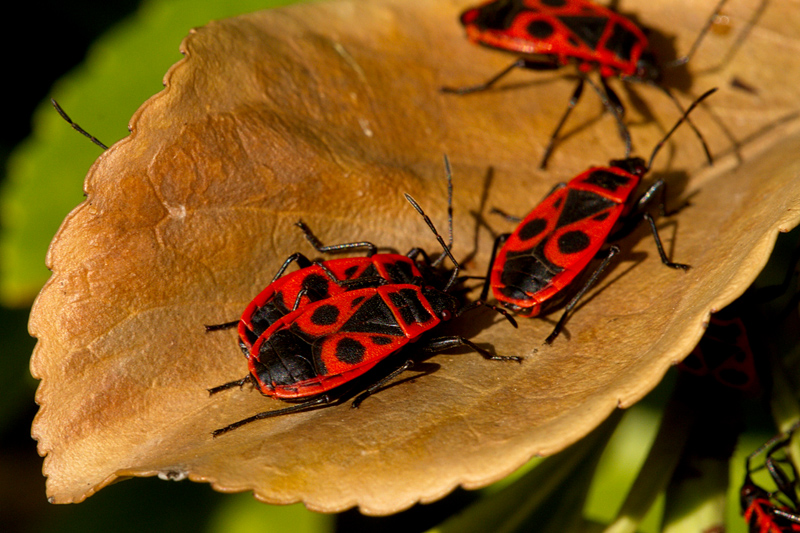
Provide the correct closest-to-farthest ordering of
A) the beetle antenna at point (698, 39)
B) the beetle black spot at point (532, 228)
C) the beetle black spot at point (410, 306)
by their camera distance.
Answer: the beetle black spot at point (410, 306), the beetle black spot at point (532, 228), the beetle antenna at point (698, 39)

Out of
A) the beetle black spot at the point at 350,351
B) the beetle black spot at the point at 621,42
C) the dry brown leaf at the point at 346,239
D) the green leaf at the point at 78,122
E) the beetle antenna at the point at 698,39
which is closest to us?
the dry brown leaf at the point at 346,239

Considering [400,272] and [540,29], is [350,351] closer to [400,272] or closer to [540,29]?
[400,272]

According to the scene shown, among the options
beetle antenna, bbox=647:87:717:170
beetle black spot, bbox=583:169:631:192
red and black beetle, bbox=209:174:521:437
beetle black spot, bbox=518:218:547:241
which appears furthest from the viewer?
beetle antenna, bbox=647:87:717:170

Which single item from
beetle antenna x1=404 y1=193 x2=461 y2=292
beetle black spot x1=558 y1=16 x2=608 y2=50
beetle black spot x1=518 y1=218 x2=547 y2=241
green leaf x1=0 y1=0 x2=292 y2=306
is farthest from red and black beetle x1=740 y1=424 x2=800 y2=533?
green leaf x1=0 y1=0 x2=292 y2=306

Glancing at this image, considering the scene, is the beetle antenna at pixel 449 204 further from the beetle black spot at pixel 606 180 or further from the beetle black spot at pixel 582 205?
the beetle black spot at pixel 606 180

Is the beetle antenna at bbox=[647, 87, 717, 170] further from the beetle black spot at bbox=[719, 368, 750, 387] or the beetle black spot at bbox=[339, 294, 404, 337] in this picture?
the beetle black spot at bbox=[339, 294, 404, 337]

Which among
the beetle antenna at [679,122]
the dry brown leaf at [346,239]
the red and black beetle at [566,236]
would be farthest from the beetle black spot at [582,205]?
the beetle antenna at [679,122]

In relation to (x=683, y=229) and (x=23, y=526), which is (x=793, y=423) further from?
(x=23, y=526)
